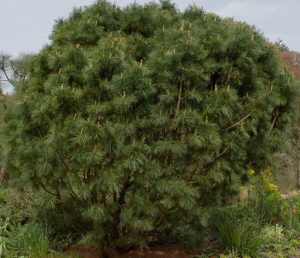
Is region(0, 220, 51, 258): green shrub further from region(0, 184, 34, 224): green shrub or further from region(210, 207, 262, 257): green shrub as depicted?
region(210, 207, 262, 257): green shrub

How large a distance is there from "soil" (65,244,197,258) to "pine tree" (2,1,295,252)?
0.42ft

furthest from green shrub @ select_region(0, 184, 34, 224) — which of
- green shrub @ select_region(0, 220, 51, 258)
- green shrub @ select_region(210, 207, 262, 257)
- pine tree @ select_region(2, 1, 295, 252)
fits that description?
green shrub @ select_region(210, 207, 262, 257)

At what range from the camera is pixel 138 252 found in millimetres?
4844

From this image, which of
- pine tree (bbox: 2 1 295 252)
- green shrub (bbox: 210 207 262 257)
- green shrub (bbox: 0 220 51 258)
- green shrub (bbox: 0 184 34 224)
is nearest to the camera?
pine tree (bbox: 2 1 295 252)

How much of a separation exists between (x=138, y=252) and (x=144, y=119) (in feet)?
5.20

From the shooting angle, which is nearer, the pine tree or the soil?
the pine tree

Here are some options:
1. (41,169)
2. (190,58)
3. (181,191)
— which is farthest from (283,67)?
(41,169)

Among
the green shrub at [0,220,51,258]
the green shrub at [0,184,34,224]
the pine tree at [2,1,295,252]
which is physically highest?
the pine tree at [2,1,295,252]

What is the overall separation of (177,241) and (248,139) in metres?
1.49

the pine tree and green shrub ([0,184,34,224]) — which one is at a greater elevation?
the pine tree

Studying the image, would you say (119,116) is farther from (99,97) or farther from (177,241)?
(177,241)

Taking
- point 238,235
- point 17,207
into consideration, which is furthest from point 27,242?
point 238,235

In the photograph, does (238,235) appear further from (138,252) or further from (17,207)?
(17,207)

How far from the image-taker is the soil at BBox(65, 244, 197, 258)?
4.74 m
